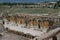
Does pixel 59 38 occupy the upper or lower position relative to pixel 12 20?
upper

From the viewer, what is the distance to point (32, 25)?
18750 millimetres

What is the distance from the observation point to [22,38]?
16.7 metres

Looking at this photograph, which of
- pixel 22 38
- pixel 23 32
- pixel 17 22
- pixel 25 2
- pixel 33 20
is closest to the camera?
pixel 22 38

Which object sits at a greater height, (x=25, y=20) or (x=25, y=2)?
(x=25, y=20)

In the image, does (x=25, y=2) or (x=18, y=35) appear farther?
(x=25, y=2)

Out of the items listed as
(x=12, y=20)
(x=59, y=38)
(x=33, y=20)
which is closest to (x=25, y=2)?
(x=12, y=20)

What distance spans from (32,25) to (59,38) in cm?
748

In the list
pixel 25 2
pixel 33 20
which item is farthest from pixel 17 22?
pixel 25 2

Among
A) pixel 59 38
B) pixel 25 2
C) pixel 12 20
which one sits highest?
pixel 59 38

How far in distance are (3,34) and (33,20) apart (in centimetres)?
243

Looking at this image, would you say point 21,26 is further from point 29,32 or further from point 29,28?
point 29,32

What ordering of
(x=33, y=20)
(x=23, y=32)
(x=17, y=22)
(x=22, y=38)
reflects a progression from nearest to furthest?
(x=22, y=38) → (x=23, y=32) → (x=33, y=20) → (x=17, y=22)

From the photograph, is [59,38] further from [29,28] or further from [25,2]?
[25,2]

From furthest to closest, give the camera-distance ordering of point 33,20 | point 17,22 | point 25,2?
point 25,2, point 17,22, point 33,20
